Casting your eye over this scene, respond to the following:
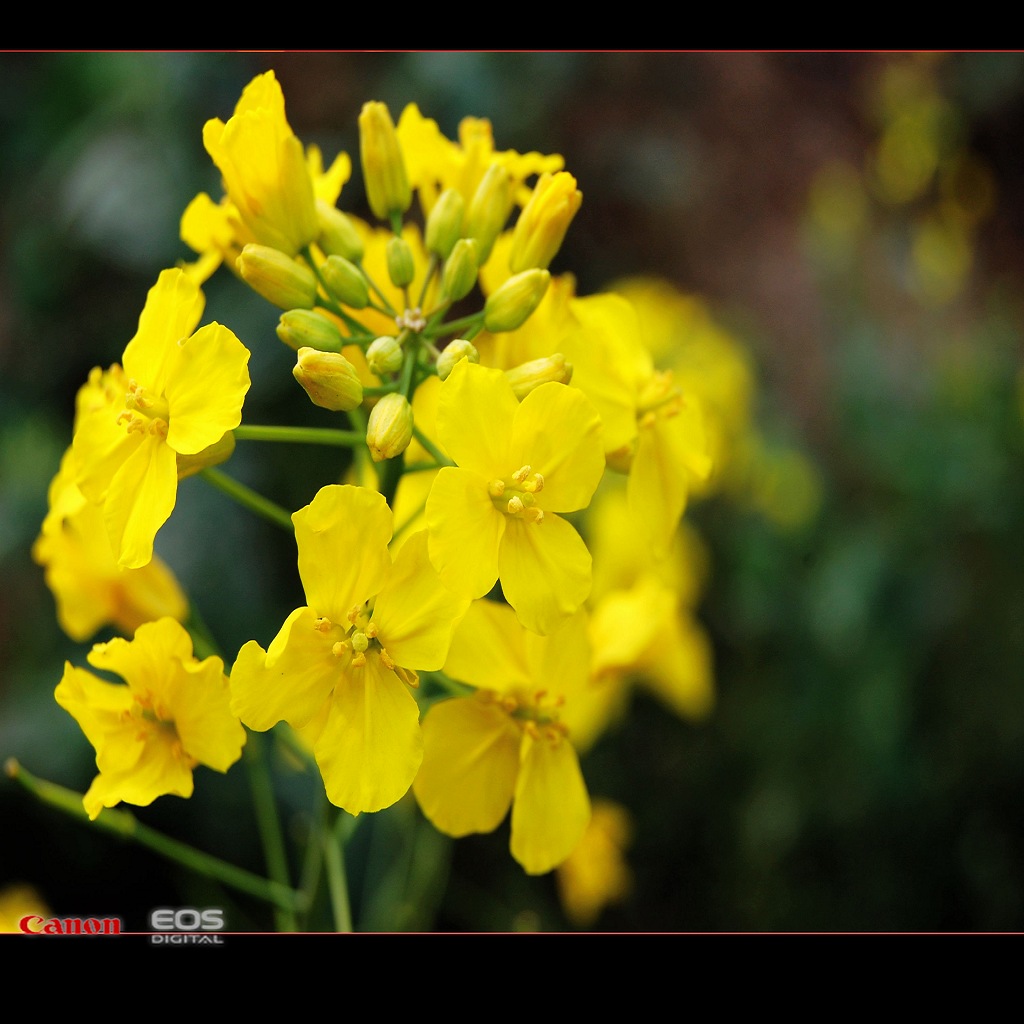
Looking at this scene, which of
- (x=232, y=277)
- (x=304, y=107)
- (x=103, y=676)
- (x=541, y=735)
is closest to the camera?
(x=541, y=735)

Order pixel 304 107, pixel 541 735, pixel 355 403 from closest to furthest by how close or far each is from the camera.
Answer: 1. pixel 355 403
2. pixel 541 735
3. pixel 304 107

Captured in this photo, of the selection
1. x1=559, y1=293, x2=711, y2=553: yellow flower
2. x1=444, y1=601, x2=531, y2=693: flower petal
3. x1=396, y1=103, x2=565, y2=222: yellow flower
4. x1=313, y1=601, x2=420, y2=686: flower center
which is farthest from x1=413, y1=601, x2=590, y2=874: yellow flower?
x1=396, y1=103, x2=565, y2=222: yellow flower

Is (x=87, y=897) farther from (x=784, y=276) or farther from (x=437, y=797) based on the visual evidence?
(x=784, y=276)

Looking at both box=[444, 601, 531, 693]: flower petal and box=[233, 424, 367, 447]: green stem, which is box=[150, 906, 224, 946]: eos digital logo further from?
box=[233, 424, 367, 447]: green stem

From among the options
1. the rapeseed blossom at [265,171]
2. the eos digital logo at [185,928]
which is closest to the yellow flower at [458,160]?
the rapeseed blossom at [265,171]

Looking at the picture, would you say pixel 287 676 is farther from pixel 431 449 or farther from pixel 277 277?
pixel 277 277

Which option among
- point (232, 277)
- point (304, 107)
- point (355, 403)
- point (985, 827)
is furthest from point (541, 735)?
point (304, 107)
